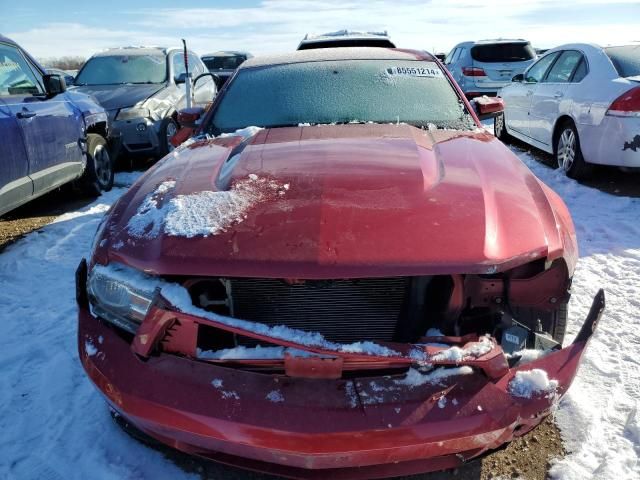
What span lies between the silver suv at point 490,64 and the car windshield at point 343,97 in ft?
24.9

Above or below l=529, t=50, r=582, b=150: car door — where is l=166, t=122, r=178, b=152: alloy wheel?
below

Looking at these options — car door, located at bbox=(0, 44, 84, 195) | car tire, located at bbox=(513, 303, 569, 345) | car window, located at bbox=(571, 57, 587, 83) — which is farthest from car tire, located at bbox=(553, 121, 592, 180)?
car door, located at bbox=(0, 44, 84, 195)

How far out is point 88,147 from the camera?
5.79 metres

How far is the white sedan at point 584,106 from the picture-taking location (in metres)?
5.19

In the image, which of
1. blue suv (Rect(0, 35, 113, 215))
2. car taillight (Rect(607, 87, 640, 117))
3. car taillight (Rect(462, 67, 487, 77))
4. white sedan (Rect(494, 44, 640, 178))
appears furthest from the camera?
car taillight (Rect(462, 67, 487, 77))

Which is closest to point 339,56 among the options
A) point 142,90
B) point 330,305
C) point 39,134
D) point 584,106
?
point 330,305

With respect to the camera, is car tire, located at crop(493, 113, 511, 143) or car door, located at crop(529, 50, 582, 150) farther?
car tire, located at crop(493, 113, 511, 143)

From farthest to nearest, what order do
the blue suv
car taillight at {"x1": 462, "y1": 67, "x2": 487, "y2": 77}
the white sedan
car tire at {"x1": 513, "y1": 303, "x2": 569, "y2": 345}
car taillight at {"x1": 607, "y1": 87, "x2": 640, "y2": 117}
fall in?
car taillight at {"x1": 462, "y1": 67, "x2": 487, "y2": 77} < the white sedan < car taillight at {"x1": 607, "y1": 87, "x2": 640, "y2": 117} < the blue suv < car tire at {"x1": 513, "y1": 303, "x2": 569, "y2": 345}

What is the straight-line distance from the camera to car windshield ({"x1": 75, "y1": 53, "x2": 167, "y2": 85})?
26.4 ft

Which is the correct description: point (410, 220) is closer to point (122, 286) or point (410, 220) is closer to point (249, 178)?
point (249, 178)

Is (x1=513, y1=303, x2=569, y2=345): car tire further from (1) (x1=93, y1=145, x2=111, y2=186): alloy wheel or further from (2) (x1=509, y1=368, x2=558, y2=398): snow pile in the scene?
(1) (x1=93, y1=145, x2=111, y2=186): alloy wheel

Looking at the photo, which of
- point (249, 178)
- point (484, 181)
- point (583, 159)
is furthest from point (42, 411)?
point (583, 159)

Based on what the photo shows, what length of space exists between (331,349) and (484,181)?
99cm

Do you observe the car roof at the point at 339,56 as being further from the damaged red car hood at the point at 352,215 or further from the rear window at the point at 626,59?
the rear window at the point at 626,59
